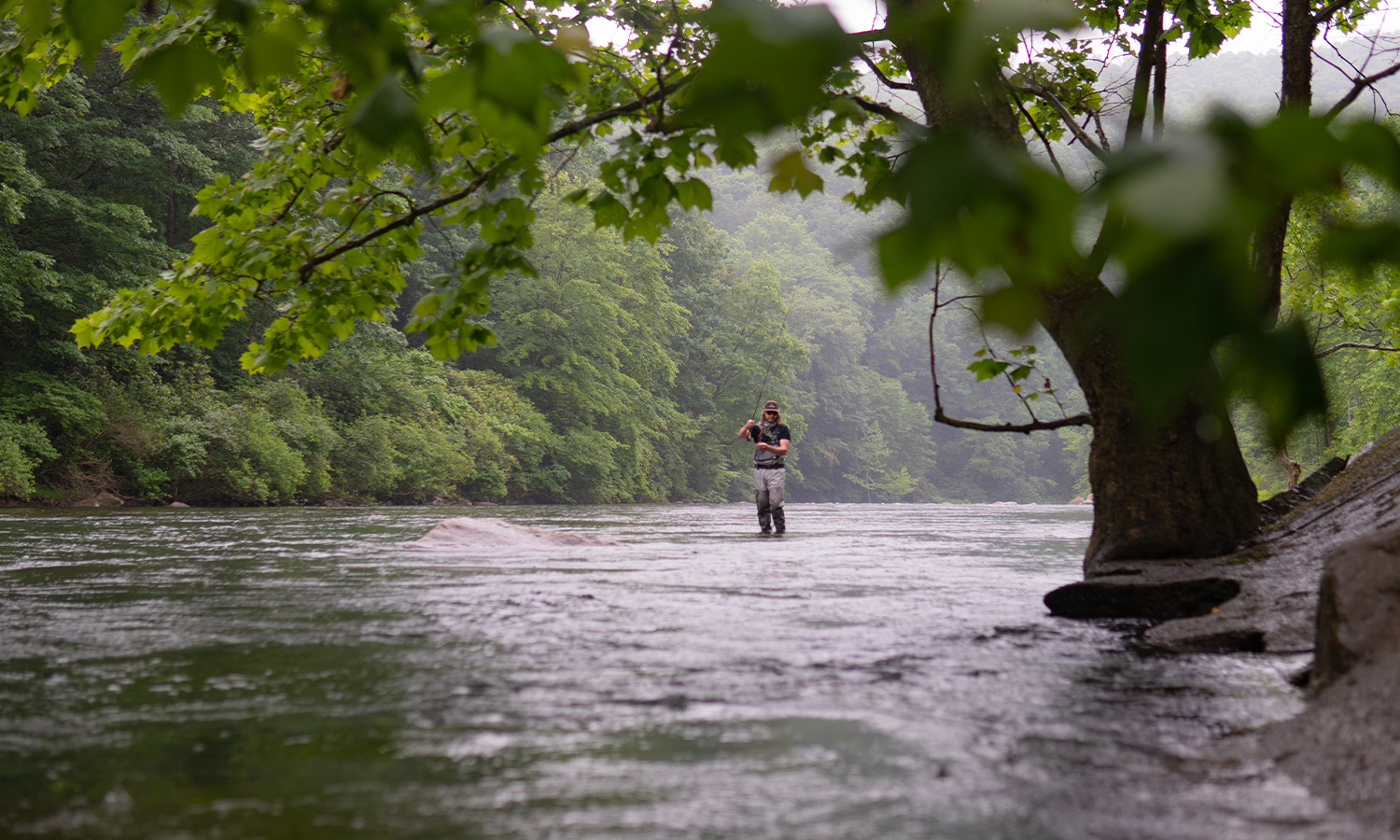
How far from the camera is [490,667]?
3.43 m

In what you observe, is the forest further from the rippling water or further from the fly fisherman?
the fly fisherman

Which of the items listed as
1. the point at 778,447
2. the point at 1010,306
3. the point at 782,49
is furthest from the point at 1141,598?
the point at 778,447

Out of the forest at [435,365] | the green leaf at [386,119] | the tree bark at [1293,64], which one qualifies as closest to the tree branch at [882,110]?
the forest at [435,365]

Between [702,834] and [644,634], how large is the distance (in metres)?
2.42

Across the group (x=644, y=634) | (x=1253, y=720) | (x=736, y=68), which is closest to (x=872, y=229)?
(x=736, y=68)

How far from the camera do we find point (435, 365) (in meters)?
32.0

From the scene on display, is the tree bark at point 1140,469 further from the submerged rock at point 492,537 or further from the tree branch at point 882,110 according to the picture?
the submerged rock at point 492,537

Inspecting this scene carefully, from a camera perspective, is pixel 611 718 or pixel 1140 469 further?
pixel 1140 469

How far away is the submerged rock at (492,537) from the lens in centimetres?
979

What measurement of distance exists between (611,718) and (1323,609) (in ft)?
6.63

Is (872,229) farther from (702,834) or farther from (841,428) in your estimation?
(841,428)

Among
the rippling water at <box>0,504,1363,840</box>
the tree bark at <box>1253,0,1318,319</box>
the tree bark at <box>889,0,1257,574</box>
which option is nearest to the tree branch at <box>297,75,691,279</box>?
the rippling water at <box>0,504,1363,840</box>

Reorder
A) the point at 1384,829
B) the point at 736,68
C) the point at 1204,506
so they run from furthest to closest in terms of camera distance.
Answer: the point at 1204,506 → the point at 1384,829 → the point at 736,68

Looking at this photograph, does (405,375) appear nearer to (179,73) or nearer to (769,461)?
(769,461)
